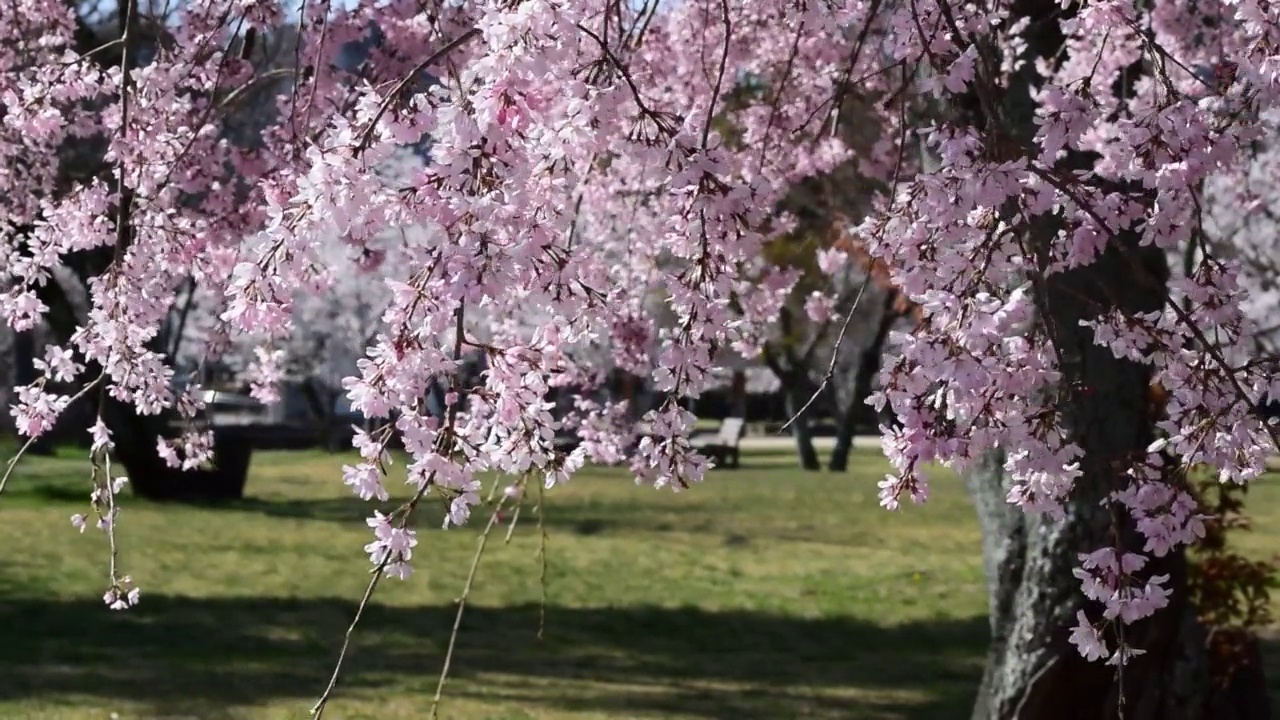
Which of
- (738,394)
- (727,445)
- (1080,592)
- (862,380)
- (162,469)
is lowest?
(162,469)

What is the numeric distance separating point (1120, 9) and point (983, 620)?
920cm

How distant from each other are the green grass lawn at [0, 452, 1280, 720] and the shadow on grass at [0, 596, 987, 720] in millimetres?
26

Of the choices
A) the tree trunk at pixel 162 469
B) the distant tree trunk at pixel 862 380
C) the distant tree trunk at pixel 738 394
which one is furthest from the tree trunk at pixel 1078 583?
the distant tree trunk at pixel 738 394

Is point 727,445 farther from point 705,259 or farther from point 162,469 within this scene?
point 705,259

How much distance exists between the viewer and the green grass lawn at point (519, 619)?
8969 millimetres

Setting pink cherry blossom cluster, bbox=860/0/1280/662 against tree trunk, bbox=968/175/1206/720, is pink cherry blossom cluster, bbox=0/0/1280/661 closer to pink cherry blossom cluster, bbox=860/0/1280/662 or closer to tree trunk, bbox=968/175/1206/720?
pink cherry blossom cluster, bbox=860/0/1280/662

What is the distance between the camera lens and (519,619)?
12008 millimetres

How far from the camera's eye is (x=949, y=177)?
127 inches

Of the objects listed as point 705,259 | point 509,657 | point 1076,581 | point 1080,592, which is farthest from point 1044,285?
point 509,657

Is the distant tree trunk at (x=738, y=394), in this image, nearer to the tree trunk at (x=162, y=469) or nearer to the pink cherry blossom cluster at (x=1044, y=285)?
the tree trunk at (x=162, y=469)

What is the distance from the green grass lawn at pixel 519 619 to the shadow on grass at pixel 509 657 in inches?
1.0

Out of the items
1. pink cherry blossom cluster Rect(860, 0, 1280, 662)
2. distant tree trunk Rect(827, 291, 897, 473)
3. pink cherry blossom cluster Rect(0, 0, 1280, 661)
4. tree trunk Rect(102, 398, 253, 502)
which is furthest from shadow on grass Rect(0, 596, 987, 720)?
distant tree trunk Rect(827, 291, 897, 473)

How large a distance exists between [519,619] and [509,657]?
161cm

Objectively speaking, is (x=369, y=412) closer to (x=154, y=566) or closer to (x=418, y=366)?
(x=418, y=366)
